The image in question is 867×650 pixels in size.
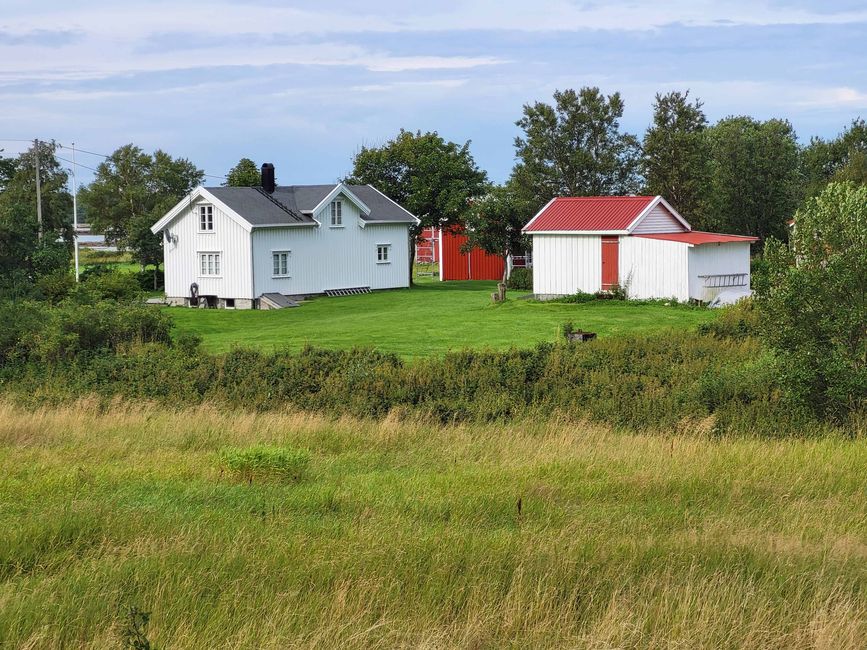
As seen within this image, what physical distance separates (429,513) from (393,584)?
1936mm

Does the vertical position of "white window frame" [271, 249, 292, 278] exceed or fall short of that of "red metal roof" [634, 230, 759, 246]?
it falls short

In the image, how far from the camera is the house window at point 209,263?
42688 mm

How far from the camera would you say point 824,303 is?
1528 centimetres

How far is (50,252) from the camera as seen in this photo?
2994cm

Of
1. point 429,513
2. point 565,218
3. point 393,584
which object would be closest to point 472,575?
point 393,584

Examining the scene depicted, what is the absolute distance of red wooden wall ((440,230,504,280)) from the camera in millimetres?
59500

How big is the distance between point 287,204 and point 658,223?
15842mm

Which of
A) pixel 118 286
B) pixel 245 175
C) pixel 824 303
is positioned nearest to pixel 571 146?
pixel 245 175

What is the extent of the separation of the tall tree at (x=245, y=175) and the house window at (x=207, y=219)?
1111 cm

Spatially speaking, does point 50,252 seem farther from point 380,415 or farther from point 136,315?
point 380,415

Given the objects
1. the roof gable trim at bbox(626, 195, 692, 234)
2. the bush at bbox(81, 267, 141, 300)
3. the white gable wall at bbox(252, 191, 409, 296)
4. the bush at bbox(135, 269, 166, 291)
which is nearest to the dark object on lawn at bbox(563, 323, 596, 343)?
the roof gable trim at bbox(626, 195, 692, 234)

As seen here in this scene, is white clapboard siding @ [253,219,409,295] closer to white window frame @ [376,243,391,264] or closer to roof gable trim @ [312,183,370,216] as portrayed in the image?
white window frame @ [376,243,391,264]

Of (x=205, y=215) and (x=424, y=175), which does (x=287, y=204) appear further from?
(x=424, y=175)

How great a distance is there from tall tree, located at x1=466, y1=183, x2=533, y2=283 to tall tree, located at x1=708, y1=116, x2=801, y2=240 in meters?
12.2
